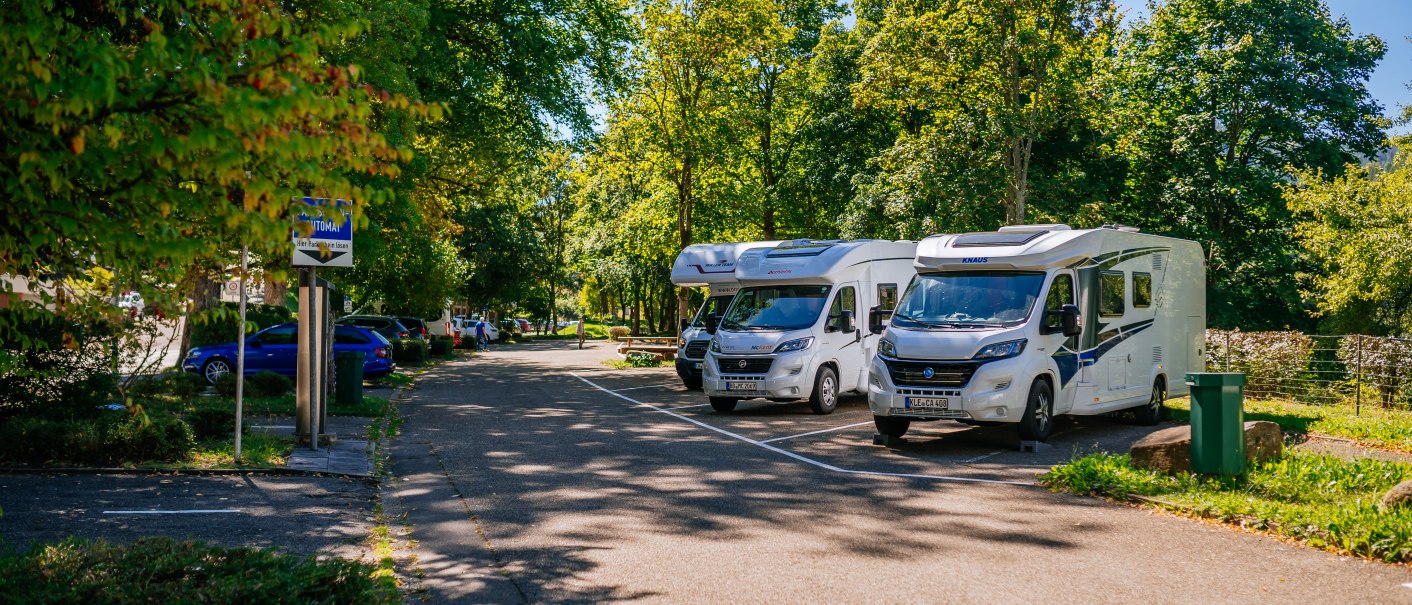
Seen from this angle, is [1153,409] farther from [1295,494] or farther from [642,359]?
[642,359]

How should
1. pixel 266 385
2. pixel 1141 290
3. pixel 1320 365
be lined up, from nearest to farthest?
1. pixel 1141 290
2. pixel 266 385
3. pixel 1320 365

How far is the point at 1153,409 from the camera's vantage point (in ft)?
50.3

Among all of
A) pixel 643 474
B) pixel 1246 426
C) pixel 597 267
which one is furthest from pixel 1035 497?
pixel 597 267

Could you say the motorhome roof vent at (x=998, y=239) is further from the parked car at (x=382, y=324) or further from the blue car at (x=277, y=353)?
the parked car at (x=382, y=324)

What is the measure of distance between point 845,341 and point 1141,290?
15.4 feet

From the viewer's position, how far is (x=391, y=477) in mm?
10648

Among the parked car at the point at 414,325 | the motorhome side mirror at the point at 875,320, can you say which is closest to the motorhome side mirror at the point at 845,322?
the motorhome side mirror at the point at 875,320

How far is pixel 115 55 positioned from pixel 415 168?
15.9m

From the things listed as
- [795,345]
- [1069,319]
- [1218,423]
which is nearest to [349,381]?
[795,345]

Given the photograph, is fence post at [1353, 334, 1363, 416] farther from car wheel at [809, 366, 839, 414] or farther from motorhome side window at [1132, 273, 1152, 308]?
car wheel at [809, 366, 839, 414]

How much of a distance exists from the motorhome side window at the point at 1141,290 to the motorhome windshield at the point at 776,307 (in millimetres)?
4734

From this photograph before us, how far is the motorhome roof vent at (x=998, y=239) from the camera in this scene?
43.4ft

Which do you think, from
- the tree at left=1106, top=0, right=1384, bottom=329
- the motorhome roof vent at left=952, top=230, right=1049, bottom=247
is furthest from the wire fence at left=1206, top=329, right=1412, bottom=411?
the tree at left=1106, top=0, right=1384, bottom=329

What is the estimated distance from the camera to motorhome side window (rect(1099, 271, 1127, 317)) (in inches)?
542
